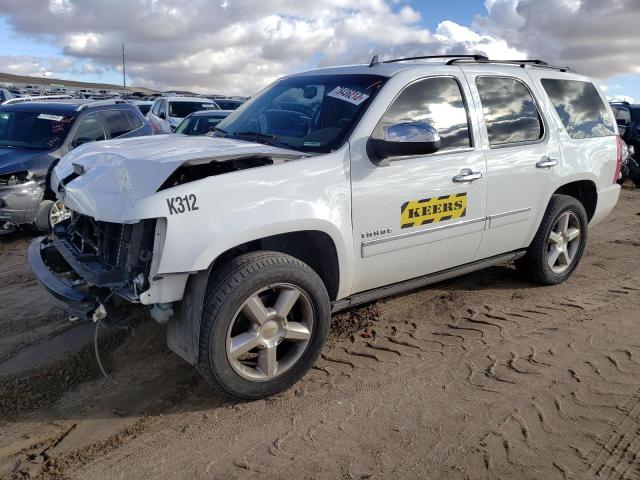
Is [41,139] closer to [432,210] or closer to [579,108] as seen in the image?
[432,210]

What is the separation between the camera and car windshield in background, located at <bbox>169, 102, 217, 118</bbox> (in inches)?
629

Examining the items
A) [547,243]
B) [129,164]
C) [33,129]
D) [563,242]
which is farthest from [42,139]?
[563,242]

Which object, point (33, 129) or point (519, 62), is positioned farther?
point (33, 129)

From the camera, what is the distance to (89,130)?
8.09 meters

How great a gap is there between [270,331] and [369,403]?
0.73 m

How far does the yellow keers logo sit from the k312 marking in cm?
148

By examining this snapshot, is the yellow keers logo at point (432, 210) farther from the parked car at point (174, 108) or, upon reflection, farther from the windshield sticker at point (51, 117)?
the parked car at point (174, 108)

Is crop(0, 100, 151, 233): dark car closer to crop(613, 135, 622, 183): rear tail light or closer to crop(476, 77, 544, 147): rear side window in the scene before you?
crop(476, 77, 544, 147): rear side window

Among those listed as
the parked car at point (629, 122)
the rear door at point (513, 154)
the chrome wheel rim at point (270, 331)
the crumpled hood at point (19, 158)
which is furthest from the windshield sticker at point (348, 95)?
the parked car at point (629, 122)

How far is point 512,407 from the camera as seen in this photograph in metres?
3.29

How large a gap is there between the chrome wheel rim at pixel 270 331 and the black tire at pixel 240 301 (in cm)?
3

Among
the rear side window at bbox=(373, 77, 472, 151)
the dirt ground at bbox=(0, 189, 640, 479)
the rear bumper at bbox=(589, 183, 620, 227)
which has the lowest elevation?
the dirt ground at bbox=(0, 189, 640, 479)

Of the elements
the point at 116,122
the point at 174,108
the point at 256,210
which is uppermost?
the point at 174,108

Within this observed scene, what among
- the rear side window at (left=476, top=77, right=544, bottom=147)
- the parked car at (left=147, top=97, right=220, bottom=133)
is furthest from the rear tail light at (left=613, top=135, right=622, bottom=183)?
the parked car at (left=147, top=97, right=220, bottom=133)
